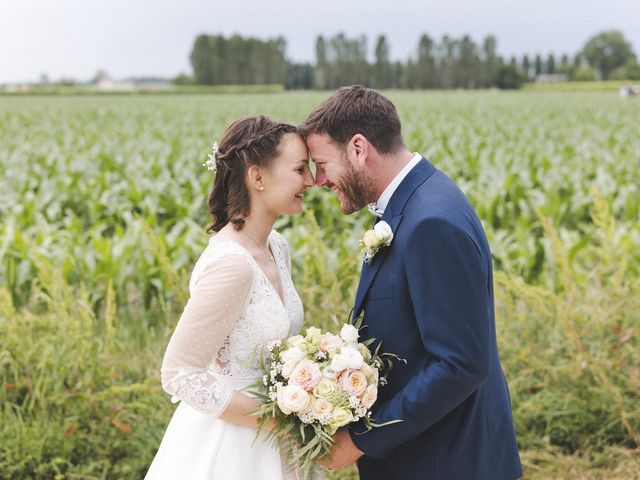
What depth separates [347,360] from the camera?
204cm

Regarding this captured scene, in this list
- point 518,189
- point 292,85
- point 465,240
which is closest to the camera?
point 465,240

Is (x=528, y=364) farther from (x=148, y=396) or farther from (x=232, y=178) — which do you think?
(x=232, y=178)

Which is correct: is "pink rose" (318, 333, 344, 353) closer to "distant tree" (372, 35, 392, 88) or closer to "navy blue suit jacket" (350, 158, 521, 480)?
"navy blue suit jacket" (350, 158, 521, 480)

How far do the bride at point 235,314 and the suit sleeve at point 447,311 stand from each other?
1.72 feet

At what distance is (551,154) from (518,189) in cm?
500

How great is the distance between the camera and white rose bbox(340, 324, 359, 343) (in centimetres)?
209

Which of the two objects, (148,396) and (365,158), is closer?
(365,158)

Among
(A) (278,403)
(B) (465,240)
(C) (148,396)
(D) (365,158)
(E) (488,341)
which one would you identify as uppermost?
(D) (365,158)

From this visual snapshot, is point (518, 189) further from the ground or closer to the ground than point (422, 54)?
closer to the ground

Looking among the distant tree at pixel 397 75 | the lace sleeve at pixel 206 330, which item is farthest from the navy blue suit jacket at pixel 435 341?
the distant tree at pixel 397 75

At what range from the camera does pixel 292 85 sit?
10500 cm

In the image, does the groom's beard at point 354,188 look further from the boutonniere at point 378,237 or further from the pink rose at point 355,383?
the pink rose at point 355,383

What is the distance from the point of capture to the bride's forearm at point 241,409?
2223mm

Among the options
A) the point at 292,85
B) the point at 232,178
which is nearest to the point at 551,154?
the point at 232,178
